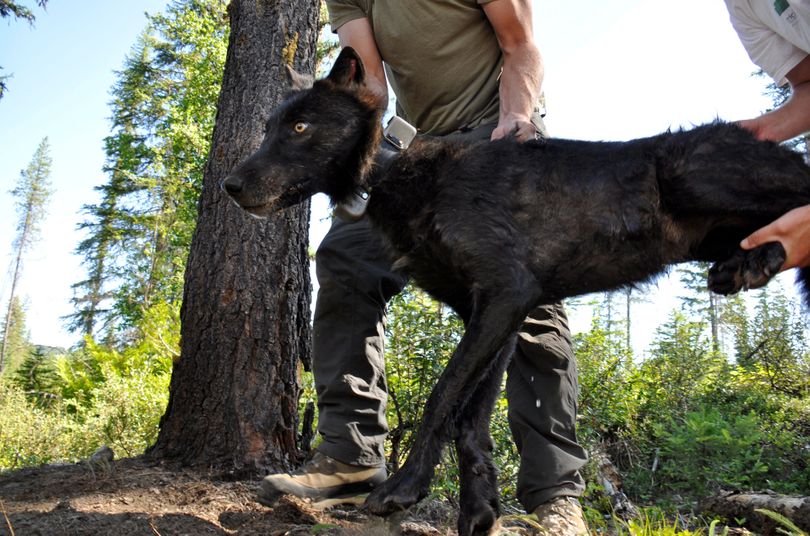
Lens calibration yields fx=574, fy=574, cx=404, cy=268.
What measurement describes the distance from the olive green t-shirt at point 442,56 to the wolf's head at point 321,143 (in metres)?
0.35

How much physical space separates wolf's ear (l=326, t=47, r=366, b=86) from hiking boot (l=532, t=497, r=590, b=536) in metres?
2.59

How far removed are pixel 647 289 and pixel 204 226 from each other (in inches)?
123

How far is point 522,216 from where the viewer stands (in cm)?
288

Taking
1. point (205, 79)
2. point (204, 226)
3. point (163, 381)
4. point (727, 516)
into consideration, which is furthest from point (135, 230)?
point (727, 516)

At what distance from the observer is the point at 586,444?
6.02 metres

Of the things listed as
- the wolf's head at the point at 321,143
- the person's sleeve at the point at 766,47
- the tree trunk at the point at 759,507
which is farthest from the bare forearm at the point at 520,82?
the tree trunk at the point at 759,507

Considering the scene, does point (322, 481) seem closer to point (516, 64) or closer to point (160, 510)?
point (160, 510)

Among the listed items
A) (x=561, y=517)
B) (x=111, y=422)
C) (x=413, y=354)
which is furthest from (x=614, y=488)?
(x=111, y=422)

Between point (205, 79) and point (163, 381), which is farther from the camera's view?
point (205, 79)

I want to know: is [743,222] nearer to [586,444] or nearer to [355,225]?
[355,225]

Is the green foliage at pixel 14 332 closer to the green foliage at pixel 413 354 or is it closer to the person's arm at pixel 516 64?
the green foliage at pixel 413 354

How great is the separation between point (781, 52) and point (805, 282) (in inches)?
51.6

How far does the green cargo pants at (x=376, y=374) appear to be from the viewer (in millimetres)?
3180

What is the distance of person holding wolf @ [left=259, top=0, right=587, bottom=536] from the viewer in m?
3.20
